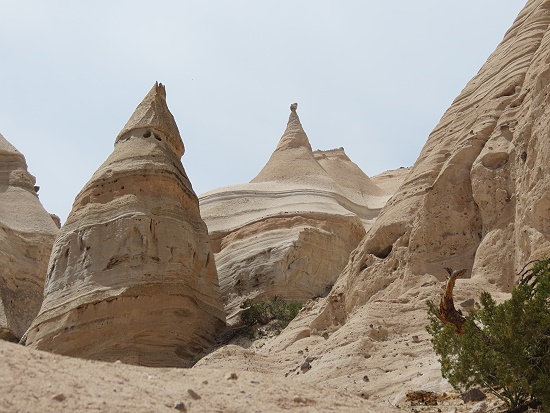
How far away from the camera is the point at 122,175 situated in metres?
32.2

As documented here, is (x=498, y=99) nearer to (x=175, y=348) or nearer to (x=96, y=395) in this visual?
(x=175, y=348)

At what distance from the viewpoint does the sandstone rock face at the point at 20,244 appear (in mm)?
39062

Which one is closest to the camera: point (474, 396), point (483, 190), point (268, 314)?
point (474, 396)

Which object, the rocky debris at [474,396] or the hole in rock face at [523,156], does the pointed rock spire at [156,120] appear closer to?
the hole in rock face at [523,156]

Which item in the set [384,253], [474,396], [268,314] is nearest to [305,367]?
[384,253]

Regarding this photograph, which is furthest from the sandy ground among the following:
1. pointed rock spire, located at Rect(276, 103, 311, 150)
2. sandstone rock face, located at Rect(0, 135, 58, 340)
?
pointed rock spire, located at Rect(276, 103, 311, 150)

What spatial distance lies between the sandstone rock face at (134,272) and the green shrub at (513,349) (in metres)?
15.4

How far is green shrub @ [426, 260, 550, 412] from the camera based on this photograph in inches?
500

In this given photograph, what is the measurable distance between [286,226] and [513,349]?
2749 cm

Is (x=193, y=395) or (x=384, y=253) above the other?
(x=384, y=253)

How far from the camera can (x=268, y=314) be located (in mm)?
32219

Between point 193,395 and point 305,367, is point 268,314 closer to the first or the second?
point 305,367

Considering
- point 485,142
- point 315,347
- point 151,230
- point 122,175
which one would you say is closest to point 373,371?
point 315,347

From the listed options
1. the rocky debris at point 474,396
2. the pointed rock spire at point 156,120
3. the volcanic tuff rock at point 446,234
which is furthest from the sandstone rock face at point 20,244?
the rocky debris at point 474,396
